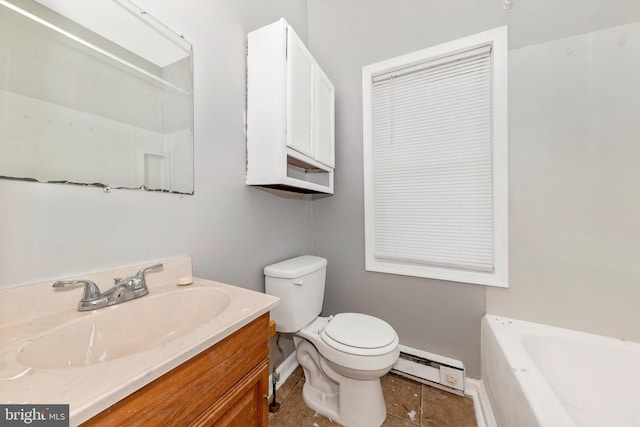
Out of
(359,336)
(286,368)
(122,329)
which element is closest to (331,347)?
(359,336)

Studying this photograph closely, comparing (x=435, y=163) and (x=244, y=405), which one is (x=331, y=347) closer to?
(x=244, y=405)

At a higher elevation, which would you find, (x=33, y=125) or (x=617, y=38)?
(x=617, y=38)

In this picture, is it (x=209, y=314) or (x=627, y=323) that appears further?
(x=627, y=323)

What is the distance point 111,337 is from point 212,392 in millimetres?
356

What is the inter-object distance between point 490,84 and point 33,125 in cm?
195

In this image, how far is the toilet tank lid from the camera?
4.28 ft

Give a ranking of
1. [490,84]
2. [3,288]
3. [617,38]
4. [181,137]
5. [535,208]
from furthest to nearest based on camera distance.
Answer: [490,84]
[535,208]
[617,38]
[181,137]
[3,288]

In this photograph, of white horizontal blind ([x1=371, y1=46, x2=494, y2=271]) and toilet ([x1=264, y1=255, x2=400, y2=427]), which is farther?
white horizontal blind ([x1=371, y1=46, x2=494, y2=271])

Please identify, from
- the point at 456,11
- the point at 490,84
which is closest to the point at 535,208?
the point at 490,84

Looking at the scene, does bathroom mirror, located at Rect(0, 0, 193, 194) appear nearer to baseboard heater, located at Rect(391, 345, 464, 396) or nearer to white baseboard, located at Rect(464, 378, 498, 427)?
baseboard heater, located at Rect(391, 345, 464, 396)

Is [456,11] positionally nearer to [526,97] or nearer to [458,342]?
[526,97]

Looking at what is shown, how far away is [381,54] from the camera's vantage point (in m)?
Answer: 1.60

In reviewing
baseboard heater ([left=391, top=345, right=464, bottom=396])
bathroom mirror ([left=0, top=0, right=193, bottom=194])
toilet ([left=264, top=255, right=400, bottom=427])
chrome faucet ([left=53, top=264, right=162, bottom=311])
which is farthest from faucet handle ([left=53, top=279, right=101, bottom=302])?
baseboard heater ([left=391, top=345, right=464, bottom=396])

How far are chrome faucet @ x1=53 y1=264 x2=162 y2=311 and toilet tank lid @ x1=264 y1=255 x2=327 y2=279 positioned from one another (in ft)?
2.02
